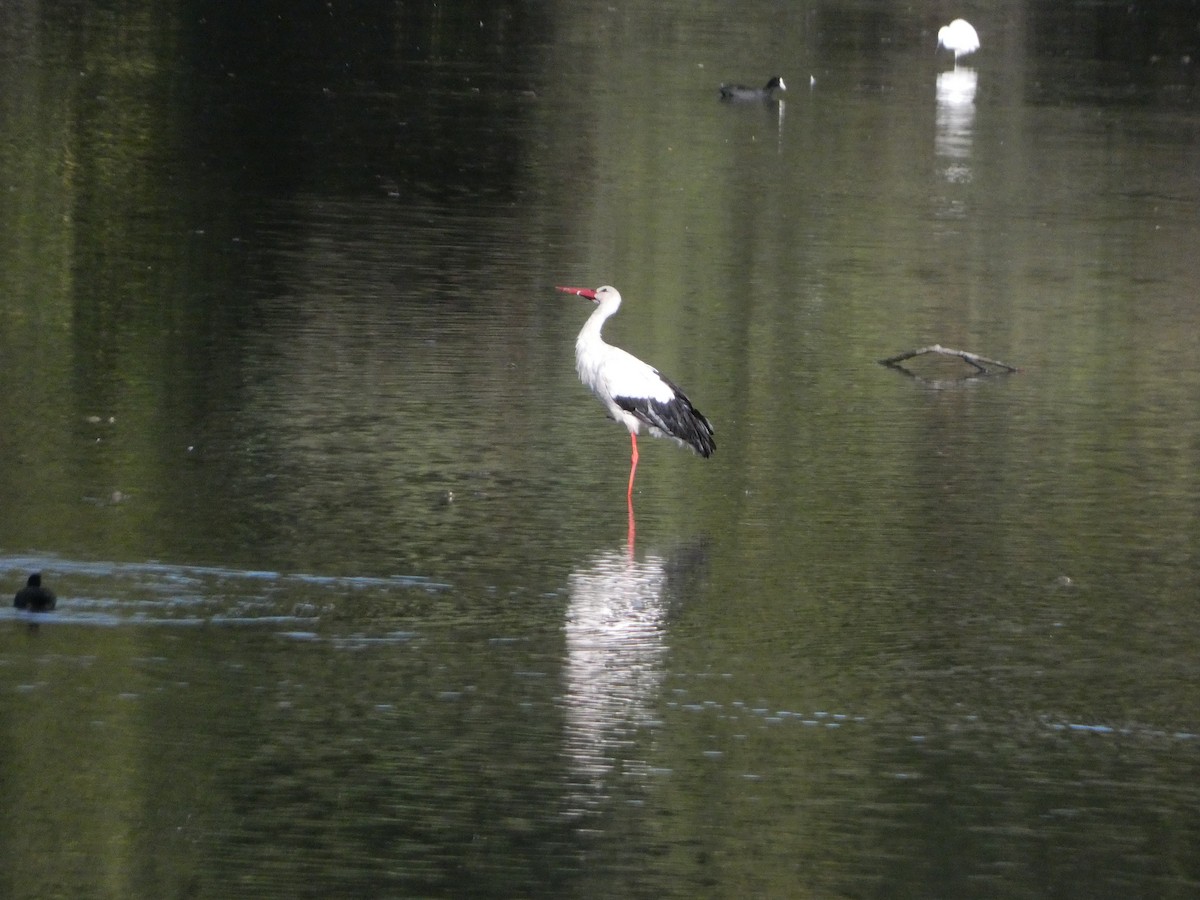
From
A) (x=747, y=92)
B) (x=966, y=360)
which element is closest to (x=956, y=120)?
(x=747, y=92)

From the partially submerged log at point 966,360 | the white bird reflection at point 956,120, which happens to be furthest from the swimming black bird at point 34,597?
the white bird reflection at point 956,120

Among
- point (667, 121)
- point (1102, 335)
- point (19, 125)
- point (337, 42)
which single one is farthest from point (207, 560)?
point (337, 42)

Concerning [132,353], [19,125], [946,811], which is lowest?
[946,811]

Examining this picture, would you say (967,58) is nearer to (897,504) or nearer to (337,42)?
(337,42)

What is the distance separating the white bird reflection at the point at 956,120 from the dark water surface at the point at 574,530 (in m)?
1.58

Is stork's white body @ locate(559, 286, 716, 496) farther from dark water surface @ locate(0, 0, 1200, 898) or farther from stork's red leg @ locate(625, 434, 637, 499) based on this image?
dark water surface @ locate(0, 0, 1200, 898)

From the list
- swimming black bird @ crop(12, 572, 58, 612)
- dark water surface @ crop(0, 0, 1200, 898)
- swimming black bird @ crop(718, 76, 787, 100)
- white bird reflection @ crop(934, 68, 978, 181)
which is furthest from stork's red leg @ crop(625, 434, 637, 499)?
swimming black bird @ crop(718, 76, 787, 100)

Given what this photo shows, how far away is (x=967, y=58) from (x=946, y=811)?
37.7 meters

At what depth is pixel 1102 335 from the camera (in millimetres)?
17422

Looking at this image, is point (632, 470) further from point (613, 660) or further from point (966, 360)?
point (966, 360)

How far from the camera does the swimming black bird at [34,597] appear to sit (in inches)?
361

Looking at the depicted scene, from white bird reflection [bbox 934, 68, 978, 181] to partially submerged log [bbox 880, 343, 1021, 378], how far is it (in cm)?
1071

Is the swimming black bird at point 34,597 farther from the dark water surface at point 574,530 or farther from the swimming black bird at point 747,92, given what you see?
the swimming black bird at point 747,92

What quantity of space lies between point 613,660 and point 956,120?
25.1 m
